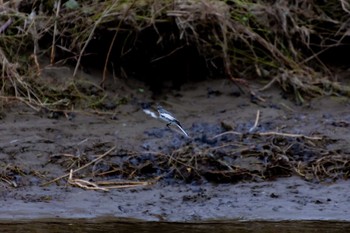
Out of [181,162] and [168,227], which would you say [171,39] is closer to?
[181,162]

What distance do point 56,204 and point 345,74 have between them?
3060 mm

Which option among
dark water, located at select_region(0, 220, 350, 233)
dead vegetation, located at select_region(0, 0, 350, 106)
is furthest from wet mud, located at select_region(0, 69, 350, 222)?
dead vegetation, located at select_region(0, 0, 350, 106)

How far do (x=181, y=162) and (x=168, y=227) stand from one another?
794 millimetres

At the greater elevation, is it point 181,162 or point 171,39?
point 171,39

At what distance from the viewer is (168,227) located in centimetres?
498

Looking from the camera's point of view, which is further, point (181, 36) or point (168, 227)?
point (181, 36)

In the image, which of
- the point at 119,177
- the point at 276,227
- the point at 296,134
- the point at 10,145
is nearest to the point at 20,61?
the point at 10,145

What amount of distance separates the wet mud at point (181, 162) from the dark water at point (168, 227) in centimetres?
10

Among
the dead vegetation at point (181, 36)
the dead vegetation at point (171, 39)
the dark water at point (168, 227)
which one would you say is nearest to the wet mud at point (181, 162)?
the dark water at point (168, 227)

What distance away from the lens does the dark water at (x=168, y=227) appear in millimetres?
4891

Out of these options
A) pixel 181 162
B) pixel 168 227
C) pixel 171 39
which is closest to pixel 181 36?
pixel 171 39

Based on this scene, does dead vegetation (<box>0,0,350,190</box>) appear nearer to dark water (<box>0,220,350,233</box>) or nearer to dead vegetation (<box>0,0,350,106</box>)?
dead vegetation (<box>0,0,350,106</box>)

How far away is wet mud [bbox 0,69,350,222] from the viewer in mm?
5277

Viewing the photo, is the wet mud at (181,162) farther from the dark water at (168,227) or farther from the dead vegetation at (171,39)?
the dead vegetation at (171,39)
